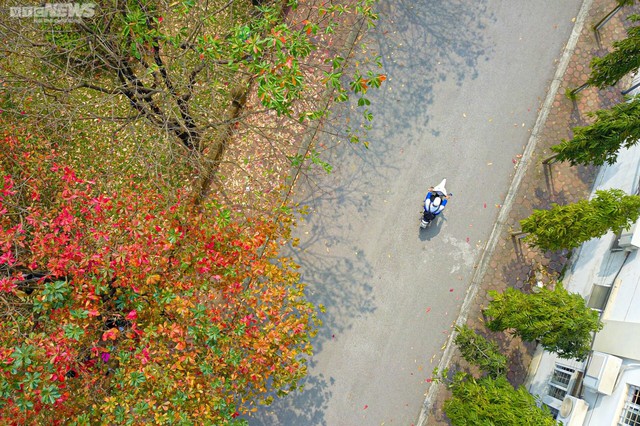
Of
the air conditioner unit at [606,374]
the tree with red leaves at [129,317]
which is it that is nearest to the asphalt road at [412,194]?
the tree with red leaves at [129,317]

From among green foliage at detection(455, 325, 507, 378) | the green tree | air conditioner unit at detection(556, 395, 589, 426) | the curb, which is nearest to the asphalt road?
the curb

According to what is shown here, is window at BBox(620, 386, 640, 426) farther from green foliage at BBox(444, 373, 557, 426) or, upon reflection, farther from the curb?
the curb

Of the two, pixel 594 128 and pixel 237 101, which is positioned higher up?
pixel 594 128

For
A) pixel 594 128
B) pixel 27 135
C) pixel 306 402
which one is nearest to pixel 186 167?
pixel 27 135

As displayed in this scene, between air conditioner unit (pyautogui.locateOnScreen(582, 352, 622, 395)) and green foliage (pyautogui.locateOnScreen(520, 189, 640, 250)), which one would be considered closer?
air conditioner unit (pyautogui.locateOnScreen(582, 352, 622, 395))

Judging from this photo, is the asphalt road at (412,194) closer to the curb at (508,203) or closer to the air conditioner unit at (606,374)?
the curb at (508,203)

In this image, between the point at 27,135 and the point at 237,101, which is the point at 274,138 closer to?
the point at 237,101
